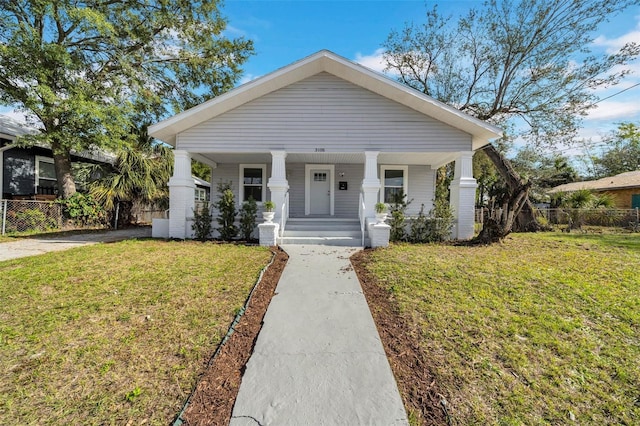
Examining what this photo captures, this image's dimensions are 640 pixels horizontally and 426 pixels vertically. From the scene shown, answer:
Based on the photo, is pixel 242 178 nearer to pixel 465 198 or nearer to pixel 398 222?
pixel 398 222

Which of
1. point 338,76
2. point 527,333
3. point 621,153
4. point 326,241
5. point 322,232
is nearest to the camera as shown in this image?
point 527,333

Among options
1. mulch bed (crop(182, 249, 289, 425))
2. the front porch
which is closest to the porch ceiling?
the front porch

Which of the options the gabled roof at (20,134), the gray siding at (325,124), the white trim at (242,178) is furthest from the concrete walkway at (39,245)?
the white trim at (242,178)

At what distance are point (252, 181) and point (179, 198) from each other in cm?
353

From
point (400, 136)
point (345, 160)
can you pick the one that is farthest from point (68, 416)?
point (345, 160)

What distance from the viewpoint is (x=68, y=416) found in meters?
1.93

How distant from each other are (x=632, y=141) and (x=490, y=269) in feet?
126

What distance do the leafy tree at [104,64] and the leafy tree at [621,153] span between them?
36697 mm

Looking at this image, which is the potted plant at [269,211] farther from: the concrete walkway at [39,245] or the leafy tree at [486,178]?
the leafy tree at [486,178]

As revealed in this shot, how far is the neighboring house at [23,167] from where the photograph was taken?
428 inches

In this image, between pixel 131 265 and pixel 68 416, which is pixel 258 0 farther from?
pixel 68 416

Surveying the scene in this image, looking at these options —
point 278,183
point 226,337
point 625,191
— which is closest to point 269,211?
point 278,183

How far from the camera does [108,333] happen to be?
9.78 feet

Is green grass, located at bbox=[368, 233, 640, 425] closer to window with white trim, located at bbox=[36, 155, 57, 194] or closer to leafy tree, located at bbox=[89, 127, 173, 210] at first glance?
leafy tree, located at bbox=[89, 127, 173, 210]
